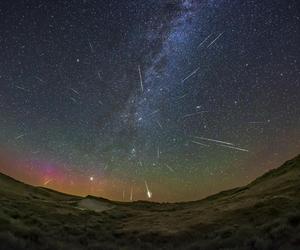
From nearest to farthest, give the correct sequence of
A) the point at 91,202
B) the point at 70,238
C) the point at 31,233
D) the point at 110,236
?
1. the point at 31,233
2. the point at 70,238
3. the point at 110,236
4. the point at 91,202

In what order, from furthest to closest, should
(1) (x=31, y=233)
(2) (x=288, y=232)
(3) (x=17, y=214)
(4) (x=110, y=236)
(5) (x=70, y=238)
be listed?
1. (3) (x=17, y=214)
2. (4) (x=110, y=236)
3. (5) (x=70, y=238)
4. (1) (x=31, y=233)
5. (2) (x=288, y=232)

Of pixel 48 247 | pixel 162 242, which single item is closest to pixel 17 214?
pixel 48 247

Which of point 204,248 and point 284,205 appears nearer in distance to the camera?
point 204,248

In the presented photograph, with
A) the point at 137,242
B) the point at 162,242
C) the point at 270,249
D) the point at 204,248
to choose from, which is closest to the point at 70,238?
the point at 137,242

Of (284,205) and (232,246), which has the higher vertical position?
(284,205)

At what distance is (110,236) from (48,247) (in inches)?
250

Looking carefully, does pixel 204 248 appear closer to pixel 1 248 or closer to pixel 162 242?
pixel 162 242

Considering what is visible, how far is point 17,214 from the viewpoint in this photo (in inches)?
1193

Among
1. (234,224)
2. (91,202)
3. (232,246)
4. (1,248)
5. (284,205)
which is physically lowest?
(1,248)

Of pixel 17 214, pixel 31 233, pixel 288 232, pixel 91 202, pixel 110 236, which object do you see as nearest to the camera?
pixel 288 232

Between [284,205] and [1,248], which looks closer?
[1,248]

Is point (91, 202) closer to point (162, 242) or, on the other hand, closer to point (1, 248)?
A: point (162, 242)

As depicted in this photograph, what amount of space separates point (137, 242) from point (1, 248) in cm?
939

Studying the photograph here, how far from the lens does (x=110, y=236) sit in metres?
26.9
